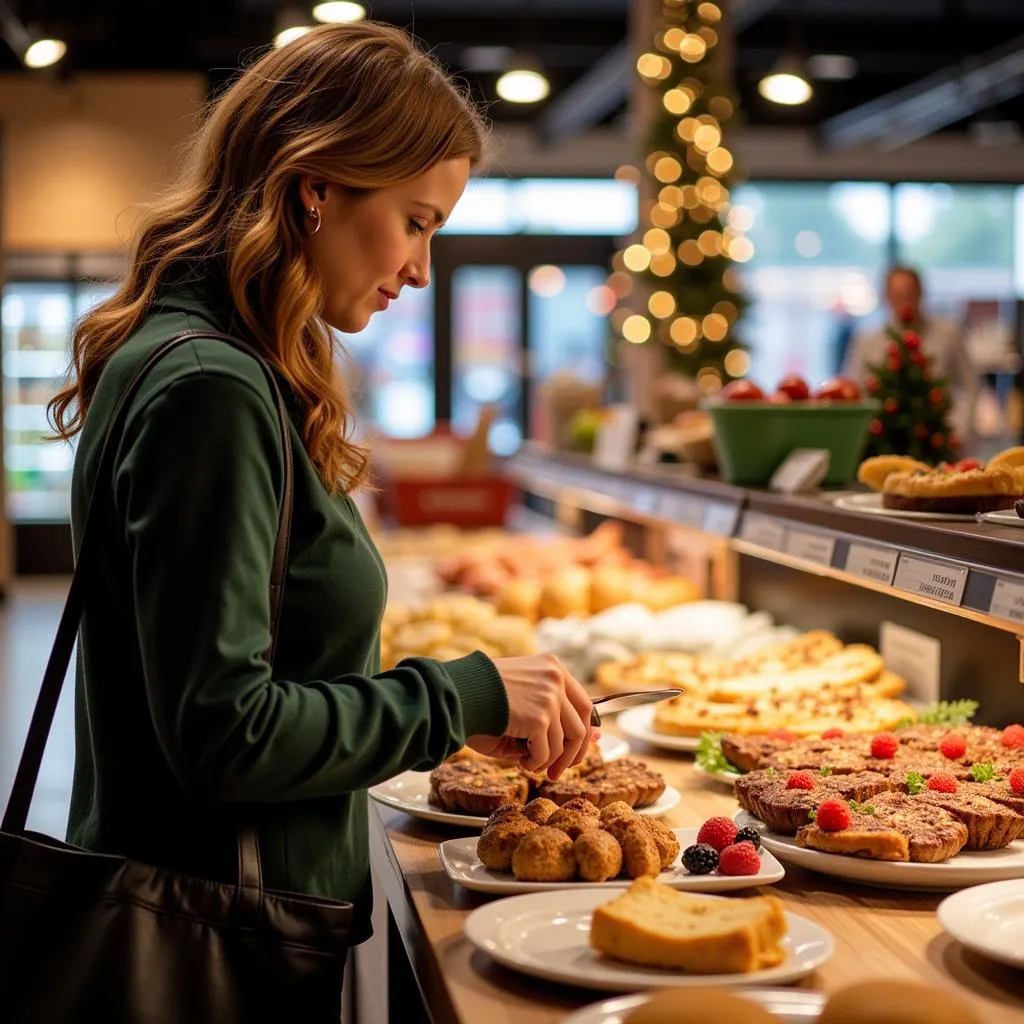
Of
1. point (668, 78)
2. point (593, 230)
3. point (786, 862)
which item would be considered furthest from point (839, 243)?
point (786, 862)

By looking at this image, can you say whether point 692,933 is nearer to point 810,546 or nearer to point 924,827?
point 924,827

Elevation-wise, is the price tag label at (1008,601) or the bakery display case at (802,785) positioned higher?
the price tag label at (1008,601)

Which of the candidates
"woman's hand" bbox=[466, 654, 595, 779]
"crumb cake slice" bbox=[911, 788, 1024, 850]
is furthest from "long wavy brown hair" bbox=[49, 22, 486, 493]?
"crumb cake slice" bbox=[911, 788, 1024, 850]

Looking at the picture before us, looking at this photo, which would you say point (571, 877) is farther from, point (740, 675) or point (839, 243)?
point (839, 243)

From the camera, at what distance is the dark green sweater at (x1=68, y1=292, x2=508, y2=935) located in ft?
4.09

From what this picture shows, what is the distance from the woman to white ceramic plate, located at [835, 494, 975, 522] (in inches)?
34.7

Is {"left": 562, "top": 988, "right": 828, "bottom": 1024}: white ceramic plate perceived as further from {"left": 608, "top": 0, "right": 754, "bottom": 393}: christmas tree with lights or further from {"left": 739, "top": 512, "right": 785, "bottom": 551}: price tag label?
{"left": 608, "top": 0, "right": 754, "bottom": 393}: christmas tree with lights

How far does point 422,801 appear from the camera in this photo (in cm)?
198

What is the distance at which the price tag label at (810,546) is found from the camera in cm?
239

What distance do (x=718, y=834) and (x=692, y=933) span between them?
0.34 meters

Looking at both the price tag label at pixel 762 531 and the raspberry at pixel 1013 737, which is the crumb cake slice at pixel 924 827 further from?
the price tag label at pixel 762 531

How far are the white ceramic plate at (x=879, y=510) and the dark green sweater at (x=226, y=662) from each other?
3.30 ft

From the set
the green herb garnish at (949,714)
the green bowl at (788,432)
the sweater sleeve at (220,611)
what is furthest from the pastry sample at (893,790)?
the green bowl at (788,432)

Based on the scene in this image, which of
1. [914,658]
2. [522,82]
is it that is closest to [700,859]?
[914,658]
